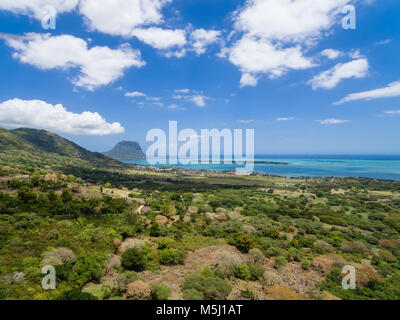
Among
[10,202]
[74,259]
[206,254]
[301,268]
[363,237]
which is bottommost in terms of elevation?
[363,237]

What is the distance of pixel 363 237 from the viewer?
112 feet

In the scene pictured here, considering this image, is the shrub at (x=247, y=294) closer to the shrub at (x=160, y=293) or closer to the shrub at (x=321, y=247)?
Answer: the shrub at (x=160, y=293)

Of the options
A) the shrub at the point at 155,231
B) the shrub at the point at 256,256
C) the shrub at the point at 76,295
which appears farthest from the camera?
the shrub at the point at 155,231

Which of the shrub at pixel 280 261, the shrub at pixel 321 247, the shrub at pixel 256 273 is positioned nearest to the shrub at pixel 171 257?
the shrub at pixel 256 273

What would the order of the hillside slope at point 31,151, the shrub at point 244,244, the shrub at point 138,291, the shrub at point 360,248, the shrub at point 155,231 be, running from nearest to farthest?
the shrub at point 138,291
the shrub at point 244,244
the shrub at point 155,231
the shrub at point 360,248
the hillside slope at point 31,151

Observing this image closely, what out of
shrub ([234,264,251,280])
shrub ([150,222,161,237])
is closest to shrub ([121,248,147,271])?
shrub ([234,264,251,280])

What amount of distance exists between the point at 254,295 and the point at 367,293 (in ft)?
35.9

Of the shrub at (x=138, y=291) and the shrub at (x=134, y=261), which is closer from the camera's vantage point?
the shrub at (x=138, y=291)

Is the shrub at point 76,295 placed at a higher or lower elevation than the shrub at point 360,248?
higher

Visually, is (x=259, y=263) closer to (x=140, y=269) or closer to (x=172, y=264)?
(x=172, y=264)

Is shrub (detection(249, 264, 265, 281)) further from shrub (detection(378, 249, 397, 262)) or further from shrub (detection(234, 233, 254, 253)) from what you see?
shrub (detection(378, 249, 397, 262))

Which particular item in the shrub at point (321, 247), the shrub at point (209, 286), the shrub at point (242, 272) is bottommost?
the shrub at point (321, 247)
